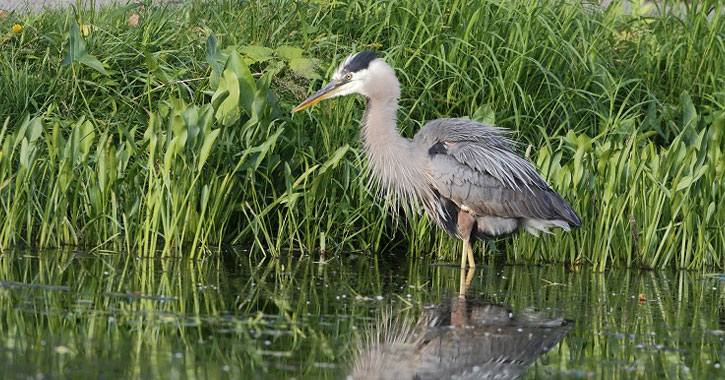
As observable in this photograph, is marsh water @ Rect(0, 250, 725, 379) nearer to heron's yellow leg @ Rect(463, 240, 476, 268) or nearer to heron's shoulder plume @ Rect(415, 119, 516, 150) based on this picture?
heron's yellow leg @ Rect(463, 240, 476, 268)

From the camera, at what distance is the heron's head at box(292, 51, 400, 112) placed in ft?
21.2

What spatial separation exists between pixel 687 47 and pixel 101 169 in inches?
180

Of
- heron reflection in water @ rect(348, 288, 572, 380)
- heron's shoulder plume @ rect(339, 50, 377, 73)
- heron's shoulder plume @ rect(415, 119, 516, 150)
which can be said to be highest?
heron's shoulder plume @ rect(339, 50, 377, 73)

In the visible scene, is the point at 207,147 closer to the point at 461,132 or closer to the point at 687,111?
the point at 461,132

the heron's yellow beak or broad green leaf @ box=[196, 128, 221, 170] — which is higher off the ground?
the heron's yellow beak

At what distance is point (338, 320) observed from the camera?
15.4 ft

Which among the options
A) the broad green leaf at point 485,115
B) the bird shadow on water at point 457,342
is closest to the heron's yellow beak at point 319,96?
the broad green leaf at point 485,115

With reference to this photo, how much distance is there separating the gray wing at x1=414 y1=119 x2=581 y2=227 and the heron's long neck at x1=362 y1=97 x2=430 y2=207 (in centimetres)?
9

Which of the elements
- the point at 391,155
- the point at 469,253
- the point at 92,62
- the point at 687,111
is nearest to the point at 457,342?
the point at 469,253

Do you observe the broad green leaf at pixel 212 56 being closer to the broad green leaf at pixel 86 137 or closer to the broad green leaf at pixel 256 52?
the broad green leaf at pixel 256 52

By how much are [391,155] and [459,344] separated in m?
2.28

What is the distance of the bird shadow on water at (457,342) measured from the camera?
3.99 meters

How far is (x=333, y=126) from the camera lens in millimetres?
6977

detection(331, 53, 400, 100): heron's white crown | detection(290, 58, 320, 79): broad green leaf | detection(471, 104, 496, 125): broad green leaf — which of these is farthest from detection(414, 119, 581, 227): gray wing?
detection(290, 58, 320, 79): broad green leaf
